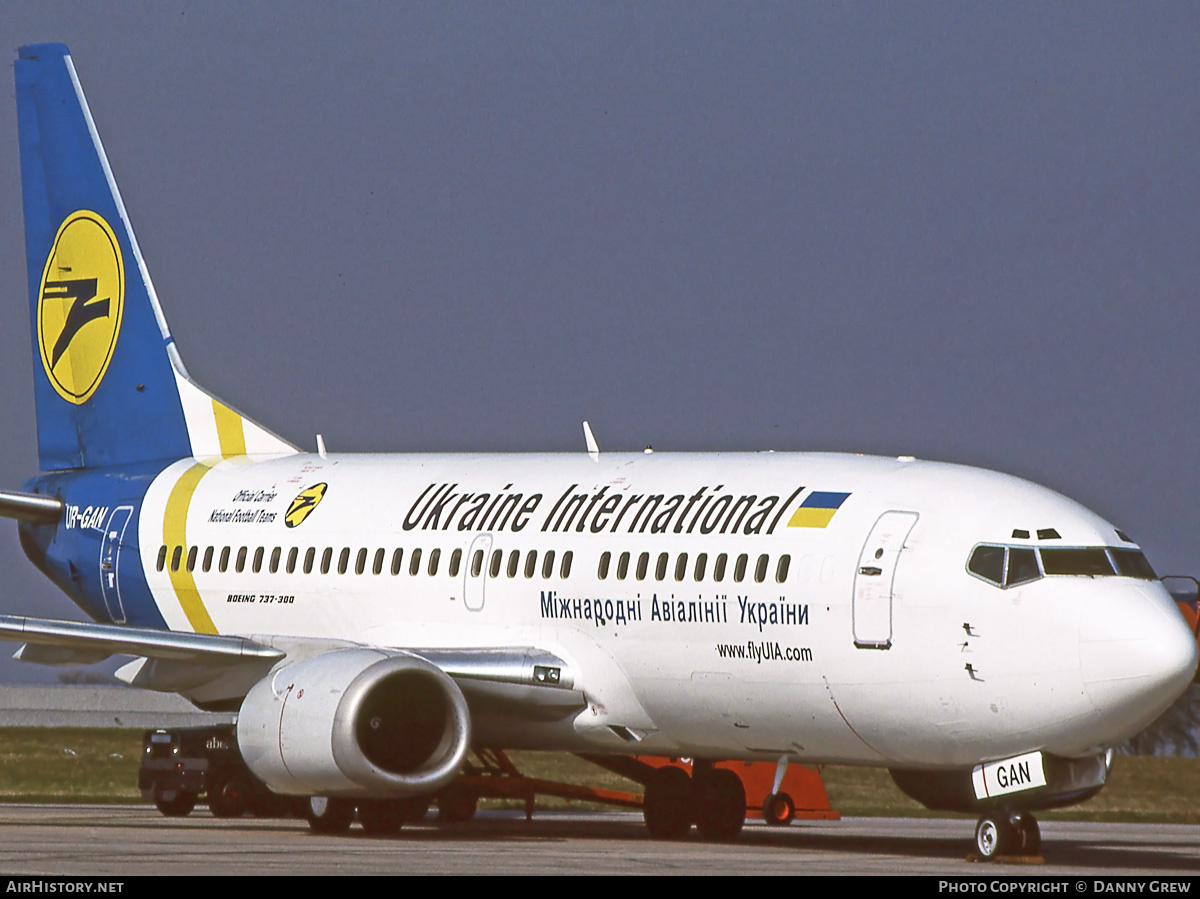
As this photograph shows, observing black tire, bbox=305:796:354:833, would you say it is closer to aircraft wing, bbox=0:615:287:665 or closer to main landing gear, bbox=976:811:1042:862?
aircraft wing, bbox=0:615:287:665

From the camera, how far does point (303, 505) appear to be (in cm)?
2819

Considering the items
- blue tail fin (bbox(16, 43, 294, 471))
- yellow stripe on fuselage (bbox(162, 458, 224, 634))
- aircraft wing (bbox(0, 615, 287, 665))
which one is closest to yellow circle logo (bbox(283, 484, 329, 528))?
yellow stripe on fuselage (bbox(162, 458, 224, 634))

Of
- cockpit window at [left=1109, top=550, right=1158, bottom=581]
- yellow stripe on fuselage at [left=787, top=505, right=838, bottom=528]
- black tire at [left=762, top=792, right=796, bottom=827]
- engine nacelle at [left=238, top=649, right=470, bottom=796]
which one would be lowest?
black tire at [left=762, top=792, right=796, bottom=827]

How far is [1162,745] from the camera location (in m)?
48.7

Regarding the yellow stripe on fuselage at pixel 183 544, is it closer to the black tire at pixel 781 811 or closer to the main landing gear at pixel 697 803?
the main landing gear at pixel 697 803

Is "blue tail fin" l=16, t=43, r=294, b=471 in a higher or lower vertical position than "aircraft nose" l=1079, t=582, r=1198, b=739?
higher

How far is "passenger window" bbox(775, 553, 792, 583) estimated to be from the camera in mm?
22328

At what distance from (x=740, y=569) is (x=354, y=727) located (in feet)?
14.6

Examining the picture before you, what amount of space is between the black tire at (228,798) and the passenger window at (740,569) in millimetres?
8931

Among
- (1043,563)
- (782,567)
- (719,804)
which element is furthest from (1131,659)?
(719,804)

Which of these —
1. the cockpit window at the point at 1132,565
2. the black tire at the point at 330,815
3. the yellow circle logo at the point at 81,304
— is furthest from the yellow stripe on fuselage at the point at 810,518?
the yellow circle logo at the point at 81,304

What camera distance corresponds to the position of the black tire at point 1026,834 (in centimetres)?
2086

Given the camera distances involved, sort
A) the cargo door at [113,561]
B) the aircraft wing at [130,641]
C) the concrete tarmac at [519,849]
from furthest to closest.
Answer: the cargo door at [113,561]
the aircraft wing at [130,641]
the concrete tarmac at [519,849]

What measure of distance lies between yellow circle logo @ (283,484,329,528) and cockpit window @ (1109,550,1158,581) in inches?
442
